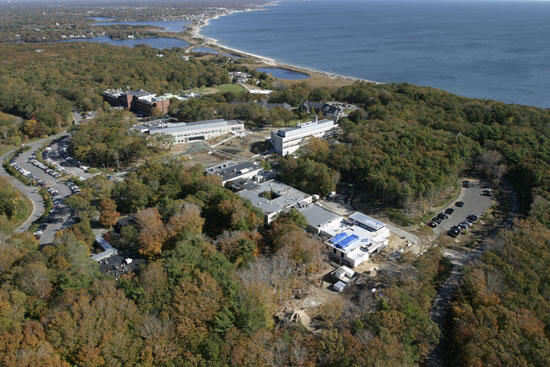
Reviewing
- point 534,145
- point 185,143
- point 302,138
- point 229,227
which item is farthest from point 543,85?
point 229,227

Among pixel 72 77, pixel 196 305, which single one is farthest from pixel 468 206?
pixel 72 77

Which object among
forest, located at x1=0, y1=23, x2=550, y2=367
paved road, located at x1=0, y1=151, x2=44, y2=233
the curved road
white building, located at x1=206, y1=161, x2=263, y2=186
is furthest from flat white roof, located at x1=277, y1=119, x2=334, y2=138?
paved road, located at x1=0, y1=151, x2=44, y2=233

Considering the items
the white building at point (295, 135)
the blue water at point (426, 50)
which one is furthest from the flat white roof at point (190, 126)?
the blue water at point (426, 50)

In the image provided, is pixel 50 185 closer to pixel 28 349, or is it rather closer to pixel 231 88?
pixel 28 349

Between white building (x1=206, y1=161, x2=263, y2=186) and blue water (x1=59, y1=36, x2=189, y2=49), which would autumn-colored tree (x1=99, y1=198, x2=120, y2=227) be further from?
blue water (x1=59, y1=36, x2=189, y2=49)

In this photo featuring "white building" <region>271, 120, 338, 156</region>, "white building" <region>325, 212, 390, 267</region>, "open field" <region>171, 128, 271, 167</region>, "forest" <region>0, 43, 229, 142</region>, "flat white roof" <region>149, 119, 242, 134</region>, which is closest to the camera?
"white building" <region>325, 212, 390, 267</region>
